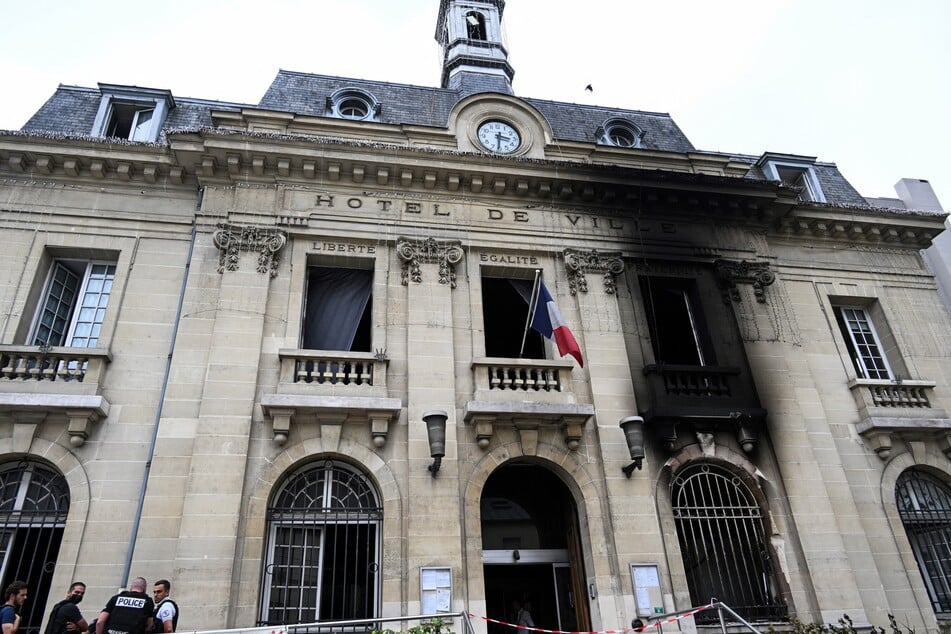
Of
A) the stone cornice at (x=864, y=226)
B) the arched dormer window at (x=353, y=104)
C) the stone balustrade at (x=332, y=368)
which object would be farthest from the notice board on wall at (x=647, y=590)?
the arched dormer window at (x=353, y=104)

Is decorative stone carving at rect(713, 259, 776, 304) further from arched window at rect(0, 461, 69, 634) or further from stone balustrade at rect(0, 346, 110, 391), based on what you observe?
arched window at rect(0, 461, 69, 634)

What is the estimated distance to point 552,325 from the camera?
11031mm

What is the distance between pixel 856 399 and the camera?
12797 mm

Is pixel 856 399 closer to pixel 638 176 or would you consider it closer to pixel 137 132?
pixel 638 176

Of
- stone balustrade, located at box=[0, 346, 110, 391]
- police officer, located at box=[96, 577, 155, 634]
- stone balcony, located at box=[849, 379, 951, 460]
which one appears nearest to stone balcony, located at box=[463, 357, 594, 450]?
police officer, located at box=[96, 577, 155, 634]

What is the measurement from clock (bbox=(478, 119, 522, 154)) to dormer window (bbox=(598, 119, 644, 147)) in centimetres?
280

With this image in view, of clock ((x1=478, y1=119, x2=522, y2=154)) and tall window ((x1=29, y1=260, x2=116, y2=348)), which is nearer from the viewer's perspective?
tall window ((x1=29, y1=260, x2=116, y2=348))

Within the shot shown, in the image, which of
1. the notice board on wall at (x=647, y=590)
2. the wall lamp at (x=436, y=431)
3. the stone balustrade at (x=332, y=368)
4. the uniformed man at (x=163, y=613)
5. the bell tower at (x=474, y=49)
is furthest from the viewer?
the bell tower at (x=474, y=49)

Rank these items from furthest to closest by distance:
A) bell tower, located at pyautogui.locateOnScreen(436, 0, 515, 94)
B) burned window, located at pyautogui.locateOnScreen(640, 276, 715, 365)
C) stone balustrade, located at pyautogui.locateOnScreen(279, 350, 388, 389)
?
bell tower, located at pyautogui.locateOnScreen(436, 0, 515, 94) < burned window, located at pyautogui.locateOnScreen(640, 276, 715, 365) < stone balustrade, located at pyautogui.locateOnScreen(279, 350, 388, 389)

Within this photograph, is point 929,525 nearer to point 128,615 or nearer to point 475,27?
point 128,615

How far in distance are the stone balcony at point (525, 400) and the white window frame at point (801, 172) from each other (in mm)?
9005

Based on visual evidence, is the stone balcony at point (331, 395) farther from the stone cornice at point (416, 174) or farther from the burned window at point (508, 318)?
the stone cornice at point (416, 174)

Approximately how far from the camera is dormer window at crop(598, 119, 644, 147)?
15.8m

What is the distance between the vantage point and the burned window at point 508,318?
43.3ft
